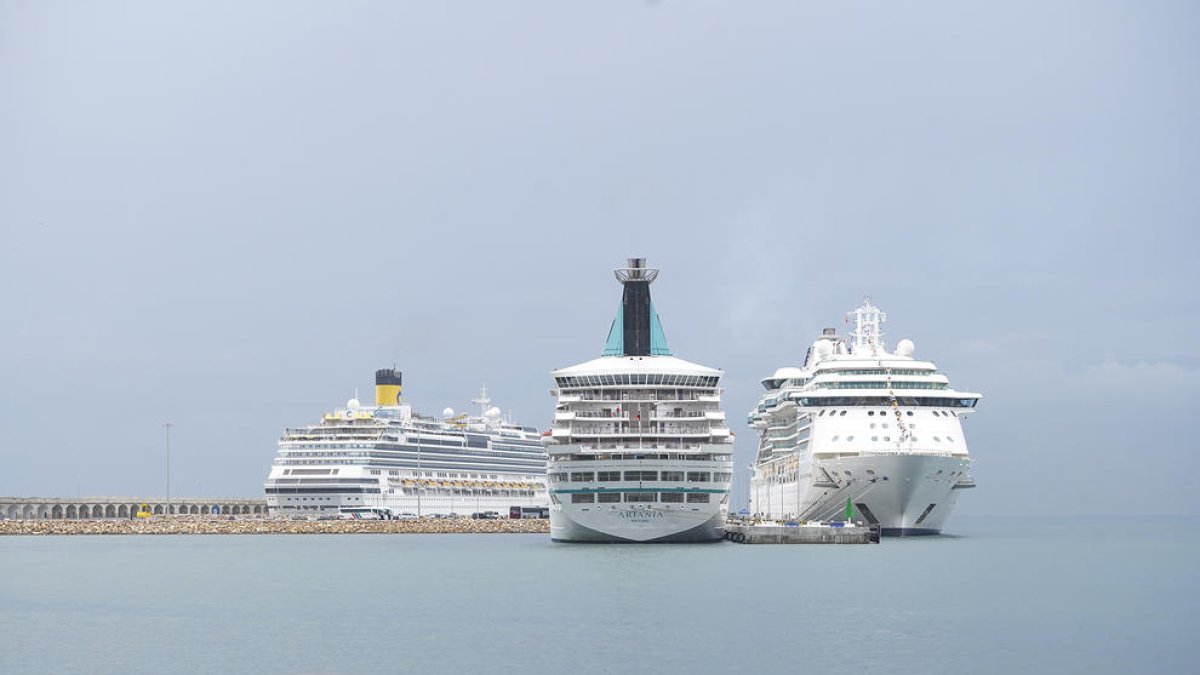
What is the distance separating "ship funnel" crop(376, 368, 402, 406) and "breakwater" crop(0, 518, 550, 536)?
2478 cm

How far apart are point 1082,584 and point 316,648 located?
38.2 m

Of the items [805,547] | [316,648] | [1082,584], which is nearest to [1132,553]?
[805,547]

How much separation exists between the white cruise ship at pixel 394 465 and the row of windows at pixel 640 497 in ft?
297

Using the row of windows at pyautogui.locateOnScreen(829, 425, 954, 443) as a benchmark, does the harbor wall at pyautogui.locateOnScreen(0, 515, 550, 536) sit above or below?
below

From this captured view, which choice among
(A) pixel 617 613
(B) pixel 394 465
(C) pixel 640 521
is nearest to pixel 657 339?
(C) pixel 640 521

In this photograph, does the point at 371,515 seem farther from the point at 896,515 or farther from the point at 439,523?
the point at 896,515

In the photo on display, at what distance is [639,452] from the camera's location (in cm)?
7975

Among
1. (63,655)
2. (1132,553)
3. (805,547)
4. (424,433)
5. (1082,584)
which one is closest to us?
(63,655)

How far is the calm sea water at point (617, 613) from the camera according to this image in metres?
44.5

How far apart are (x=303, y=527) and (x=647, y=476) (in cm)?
7341

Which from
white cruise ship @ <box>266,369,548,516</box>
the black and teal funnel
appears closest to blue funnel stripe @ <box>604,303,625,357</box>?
the black and teal funnel

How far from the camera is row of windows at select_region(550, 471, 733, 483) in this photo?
79.9 metres

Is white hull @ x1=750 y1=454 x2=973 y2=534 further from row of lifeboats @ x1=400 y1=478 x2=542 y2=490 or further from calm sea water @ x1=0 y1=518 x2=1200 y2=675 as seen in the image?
row of lifeboats @ x1=400 y1=478 x2=542 y2=490

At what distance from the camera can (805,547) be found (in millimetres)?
92312
